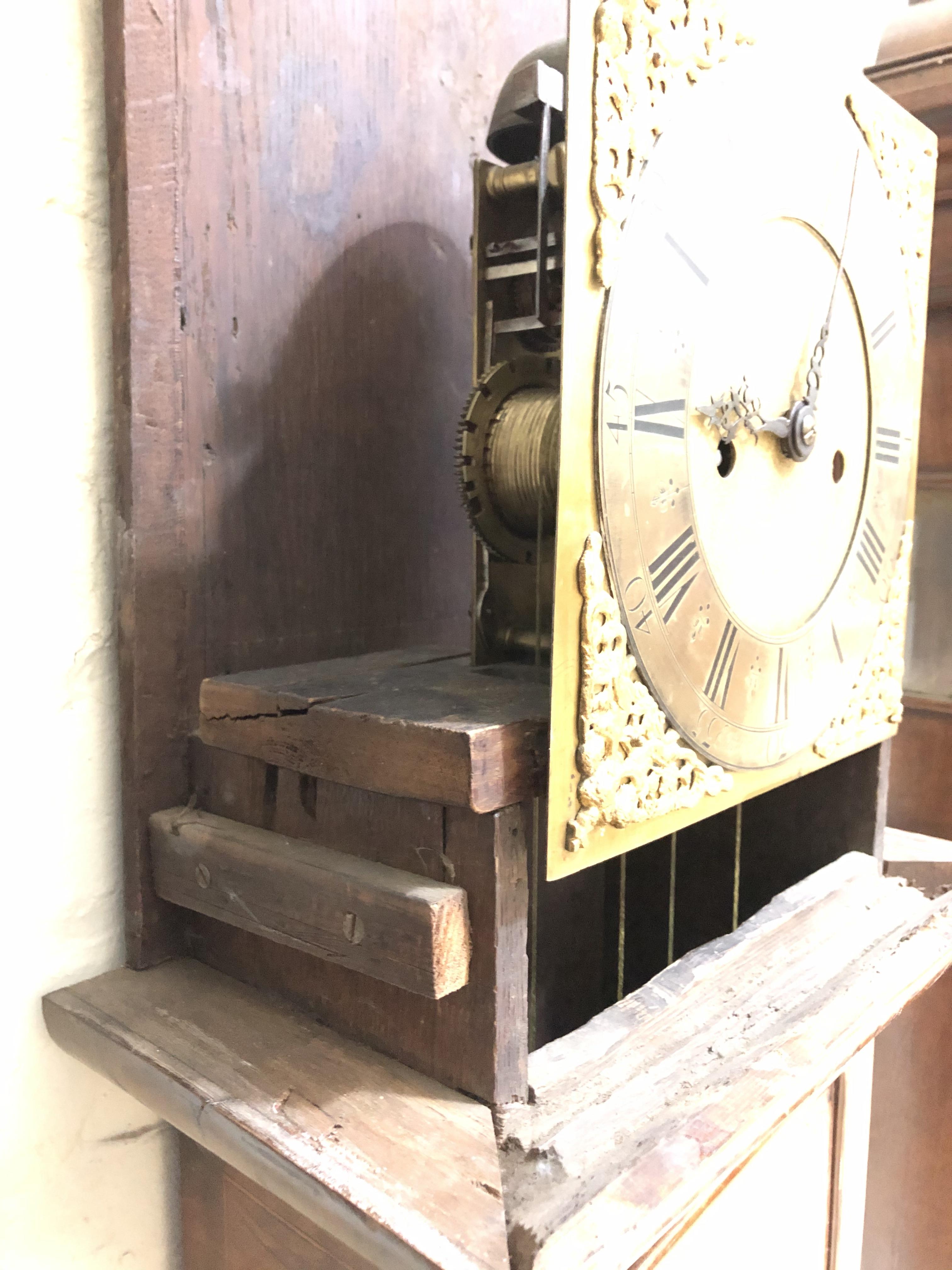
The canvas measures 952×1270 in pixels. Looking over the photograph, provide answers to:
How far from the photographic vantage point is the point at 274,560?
2.81ft

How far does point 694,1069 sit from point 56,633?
0.54 meters

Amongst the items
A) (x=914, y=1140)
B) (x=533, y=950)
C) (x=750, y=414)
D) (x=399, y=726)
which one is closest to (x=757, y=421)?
(x=750, y=414)

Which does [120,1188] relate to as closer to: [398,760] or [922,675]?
[398,760]

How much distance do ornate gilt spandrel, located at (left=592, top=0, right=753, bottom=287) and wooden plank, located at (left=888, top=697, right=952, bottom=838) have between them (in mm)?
939

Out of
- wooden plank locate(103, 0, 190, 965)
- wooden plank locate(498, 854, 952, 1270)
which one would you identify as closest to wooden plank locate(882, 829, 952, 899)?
wooden plank locate(498, 854, 952, 1270)

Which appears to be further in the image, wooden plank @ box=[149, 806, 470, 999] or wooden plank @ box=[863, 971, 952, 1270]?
wooden plank @ box=[863, 971, 952, 1270]

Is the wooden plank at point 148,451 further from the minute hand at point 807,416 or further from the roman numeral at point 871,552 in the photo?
the roman numeral at point 871,552

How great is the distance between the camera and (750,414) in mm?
740

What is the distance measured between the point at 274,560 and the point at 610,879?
2.15ft

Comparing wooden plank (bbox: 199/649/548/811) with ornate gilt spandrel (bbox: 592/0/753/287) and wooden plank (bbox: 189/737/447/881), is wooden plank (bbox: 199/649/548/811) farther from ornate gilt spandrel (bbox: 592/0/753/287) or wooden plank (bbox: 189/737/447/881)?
ornate gilt spandrel (bbox: 592/0/753/287)

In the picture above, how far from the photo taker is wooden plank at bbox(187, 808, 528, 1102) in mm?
618

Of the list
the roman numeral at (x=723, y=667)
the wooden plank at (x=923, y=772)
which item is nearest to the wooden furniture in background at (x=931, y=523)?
the wooden plank at (x=923, y=772)

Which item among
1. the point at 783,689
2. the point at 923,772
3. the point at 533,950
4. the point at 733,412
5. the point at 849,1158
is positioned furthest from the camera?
the point at 923,772

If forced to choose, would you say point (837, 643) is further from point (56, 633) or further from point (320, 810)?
point (56, 633)
